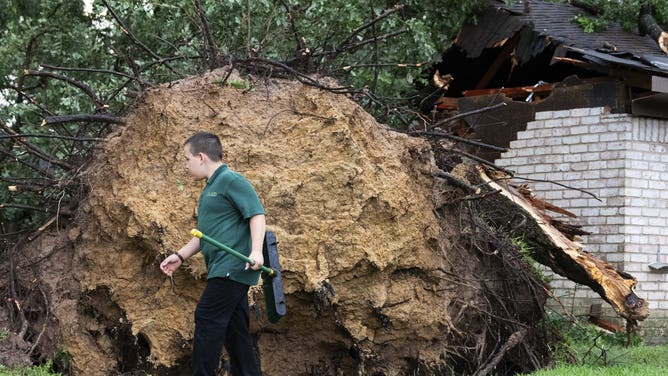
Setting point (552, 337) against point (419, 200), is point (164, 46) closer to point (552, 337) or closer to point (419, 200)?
point (419, 200)


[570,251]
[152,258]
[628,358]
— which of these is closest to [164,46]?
[152,258]

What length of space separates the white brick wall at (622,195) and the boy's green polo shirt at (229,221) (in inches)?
279

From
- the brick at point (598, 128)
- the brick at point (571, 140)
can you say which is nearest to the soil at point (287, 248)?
the brick at point (598, 128)

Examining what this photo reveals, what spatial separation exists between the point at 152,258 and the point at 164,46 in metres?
5.29

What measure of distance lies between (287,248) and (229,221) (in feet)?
4.33

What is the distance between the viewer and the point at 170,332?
7008mm

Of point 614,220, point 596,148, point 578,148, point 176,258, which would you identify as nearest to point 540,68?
point 578,148

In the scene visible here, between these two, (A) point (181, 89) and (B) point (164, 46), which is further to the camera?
(B) point (164, 46)

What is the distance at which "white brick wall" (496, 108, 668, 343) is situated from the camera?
11.8 metres

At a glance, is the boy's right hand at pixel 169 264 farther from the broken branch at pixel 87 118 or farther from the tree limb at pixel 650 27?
the tree limb at pixel 650 27

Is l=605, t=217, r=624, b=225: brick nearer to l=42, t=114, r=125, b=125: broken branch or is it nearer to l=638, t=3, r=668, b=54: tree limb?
l=638, t=3, r=668, b=54: tree limb

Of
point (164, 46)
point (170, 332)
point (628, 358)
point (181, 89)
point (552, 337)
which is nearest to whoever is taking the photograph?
point (170, 332)

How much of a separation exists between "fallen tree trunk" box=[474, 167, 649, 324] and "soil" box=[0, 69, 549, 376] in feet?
3.98

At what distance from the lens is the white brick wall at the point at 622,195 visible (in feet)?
38.8
